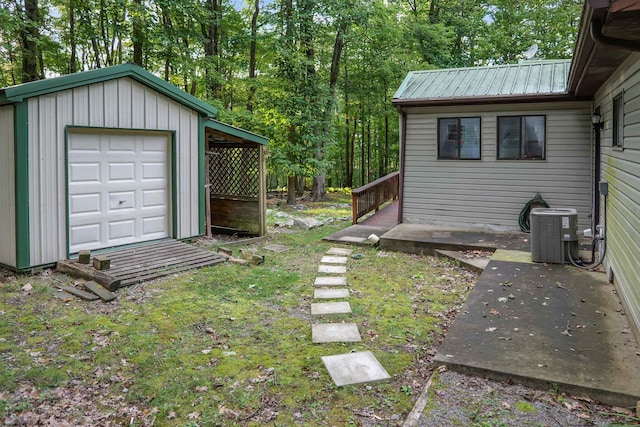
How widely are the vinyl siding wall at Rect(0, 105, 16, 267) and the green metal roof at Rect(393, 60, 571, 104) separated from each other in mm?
6549

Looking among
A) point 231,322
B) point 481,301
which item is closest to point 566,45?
point 481,301

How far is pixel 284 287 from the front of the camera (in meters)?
5.97

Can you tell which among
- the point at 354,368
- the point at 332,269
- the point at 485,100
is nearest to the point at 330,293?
the point at 332,269

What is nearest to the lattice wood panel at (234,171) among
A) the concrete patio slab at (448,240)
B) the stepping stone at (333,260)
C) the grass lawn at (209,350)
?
the stepping stone at (333,260)

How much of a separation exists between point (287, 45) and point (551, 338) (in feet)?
40.6

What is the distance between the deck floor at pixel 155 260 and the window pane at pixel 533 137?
5931mm

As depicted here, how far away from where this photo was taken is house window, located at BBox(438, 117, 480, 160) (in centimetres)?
898

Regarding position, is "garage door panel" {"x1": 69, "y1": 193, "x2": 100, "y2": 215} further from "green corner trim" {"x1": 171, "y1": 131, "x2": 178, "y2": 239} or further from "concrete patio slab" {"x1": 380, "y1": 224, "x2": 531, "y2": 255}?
"concrete patio slab" {"x1": 380, "y1": 224, "x2": 531, "y2": 255}

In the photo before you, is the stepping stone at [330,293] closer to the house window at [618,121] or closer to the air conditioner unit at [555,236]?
the air conditioner unit at [555,236]

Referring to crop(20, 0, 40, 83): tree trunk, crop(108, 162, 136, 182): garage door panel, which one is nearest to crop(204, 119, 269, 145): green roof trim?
crop(108, 162, 136, 182): garage door panel

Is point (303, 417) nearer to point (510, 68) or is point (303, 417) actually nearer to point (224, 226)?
point (224, 226)

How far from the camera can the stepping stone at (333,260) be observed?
7.32m

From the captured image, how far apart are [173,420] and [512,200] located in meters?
7.65

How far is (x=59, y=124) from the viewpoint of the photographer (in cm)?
606
